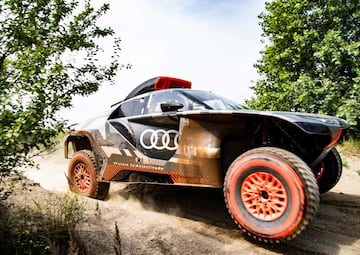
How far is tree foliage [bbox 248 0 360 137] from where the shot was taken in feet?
36.1

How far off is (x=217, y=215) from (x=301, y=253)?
1537 mm

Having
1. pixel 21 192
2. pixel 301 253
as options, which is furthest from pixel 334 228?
pixel 21 192

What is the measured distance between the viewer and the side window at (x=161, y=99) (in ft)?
14.8

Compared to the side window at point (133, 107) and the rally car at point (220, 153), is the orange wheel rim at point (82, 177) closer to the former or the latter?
the rally car at point (220, 153)

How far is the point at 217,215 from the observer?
15.0 ft

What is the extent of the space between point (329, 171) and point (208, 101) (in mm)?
2366

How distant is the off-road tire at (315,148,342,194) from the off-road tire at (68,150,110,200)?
3738 mm

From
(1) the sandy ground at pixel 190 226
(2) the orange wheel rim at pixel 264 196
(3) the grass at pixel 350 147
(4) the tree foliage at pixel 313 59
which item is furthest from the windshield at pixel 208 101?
(4) the tree foliage at pixel 313 59

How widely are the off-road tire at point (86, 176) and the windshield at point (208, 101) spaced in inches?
87.4

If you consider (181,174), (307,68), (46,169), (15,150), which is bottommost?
(46,169)

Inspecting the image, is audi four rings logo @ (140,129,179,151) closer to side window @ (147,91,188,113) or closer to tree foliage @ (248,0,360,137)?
side window @ (147,91,188,113)

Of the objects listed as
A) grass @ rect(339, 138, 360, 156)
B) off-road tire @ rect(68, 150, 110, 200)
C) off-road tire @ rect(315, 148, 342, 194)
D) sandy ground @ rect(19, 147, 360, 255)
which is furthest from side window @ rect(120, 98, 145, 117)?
grass @ rect(339, 138, 360, 156)

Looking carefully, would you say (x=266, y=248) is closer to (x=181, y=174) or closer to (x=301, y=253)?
(x=301, y=253)

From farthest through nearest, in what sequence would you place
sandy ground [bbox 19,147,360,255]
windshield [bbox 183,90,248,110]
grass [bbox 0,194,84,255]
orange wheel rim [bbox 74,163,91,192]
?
orange wheel rim [bbox 74,163,91,192]
windshield [bbox 183,90,248,110]
sandy ground [bbox 19,147,360,255]
grass [bbox 0,194,84,255]
